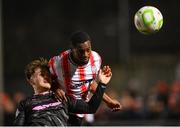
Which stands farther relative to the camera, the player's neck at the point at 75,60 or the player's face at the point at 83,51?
the player's neck at the point at 75,60

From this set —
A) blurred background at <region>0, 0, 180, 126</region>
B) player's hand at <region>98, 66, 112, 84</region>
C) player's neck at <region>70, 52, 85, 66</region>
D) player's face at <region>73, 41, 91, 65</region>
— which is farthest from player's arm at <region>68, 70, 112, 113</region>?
blurred background at <region>0, 0, 180, 126</region>

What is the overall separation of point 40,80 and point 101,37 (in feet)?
34.4

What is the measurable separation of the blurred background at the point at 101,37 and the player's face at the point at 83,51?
950 cm

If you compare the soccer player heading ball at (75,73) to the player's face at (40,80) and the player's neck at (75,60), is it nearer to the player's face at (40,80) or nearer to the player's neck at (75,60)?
the player's neck at (75,60)

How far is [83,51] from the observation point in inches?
308

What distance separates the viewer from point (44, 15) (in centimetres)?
1856

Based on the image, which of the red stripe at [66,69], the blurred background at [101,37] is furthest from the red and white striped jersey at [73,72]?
the blurred background at [101,37]

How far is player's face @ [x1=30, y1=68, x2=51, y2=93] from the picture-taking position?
7.82 meters

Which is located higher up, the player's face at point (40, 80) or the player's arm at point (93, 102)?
the player's face at point (40, 80)

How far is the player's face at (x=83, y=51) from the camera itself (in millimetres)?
7773

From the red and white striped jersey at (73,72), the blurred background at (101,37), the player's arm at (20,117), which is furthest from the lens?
the blurred background at (101,37)

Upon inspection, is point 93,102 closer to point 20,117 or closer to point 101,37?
point 20,117

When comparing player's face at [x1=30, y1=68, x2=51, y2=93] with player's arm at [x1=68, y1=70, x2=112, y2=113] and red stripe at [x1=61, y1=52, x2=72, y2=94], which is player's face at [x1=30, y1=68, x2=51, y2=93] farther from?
red stripe at [x1=61, y1=52, x2=72, y2=94]

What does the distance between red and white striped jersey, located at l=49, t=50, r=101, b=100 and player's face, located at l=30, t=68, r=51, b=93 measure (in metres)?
0.40
